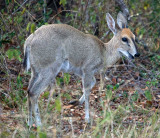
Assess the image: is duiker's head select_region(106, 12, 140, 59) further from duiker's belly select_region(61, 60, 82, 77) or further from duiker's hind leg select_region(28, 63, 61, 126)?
duiker's hind leg select_region(28, 63, 61, 126)

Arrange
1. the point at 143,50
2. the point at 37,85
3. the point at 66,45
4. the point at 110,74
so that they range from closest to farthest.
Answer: the point at 37,85 → the point at 66,45 → the point at 110,74 → the point at 143,50

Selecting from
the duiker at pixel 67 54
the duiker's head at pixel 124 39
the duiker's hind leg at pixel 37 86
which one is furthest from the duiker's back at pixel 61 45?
the duiker's head at pixel 124 39

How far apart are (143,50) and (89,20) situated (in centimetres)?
190

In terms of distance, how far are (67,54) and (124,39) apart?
138 centimetres

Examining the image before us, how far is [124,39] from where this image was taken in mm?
7000

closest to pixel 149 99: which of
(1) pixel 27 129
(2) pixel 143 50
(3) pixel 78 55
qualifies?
(3) pixel 78 55

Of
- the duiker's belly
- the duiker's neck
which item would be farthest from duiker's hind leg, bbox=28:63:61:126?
the duiker's neck

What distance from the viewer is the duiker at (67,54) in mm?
5961

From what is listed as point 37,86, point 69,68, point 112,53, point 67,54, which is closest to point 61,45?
point 67,54

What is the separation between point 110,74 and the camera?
27.2 feet

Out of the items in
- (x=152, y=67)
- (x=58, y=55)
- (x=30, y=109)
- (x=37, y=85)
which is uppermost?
(x=58, y=55)

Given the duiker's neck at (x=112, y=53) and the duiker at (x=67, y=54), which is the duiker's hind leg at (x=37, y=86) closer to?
the duiker at (x=67, y=54)

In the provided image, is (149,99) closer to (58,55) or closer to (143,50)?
(58,55)

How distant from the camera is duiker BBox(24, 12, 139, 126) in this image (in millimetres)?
5961
